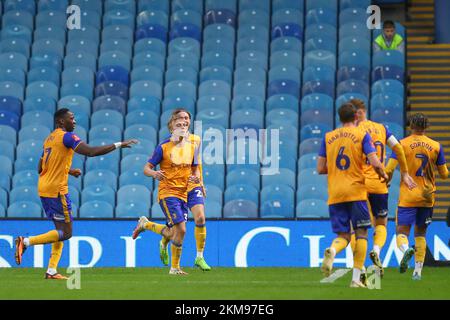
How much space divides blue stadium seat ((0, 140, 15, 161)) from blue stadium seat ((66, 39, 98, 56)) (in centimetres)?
279

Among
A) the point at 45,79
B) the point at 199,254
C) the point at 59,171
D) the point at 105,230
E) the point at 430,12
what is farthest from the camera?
the point at 430,12

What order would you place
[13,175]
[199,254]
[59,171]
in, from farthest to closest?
[13,175] < [199,254] < [59,171]

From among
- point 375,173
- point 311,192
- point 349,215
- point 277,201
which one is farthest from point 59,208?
point 311,192

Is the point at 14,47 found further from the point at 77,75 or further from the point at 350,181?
the point at 350,181

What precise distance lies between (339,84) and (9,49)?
6037mm

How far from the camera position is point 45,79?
21.6 meters

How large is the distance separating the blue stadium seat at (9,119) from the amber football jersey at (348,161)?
9.56 meters

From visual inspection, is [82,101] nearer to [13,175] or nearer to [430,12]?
[13,175]

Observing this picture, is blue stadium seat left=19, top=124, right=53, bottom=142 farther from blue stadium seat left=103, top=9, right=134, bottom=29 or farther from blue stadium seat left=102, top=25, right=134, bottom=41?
blue stadium seat left=103, top=9, right=134, bottom=29

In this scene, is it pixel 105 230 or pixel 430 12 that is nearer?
pixel 105 230

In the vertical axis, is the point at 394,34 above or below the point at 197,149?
above

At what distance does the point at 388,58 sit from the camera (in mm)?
21406
